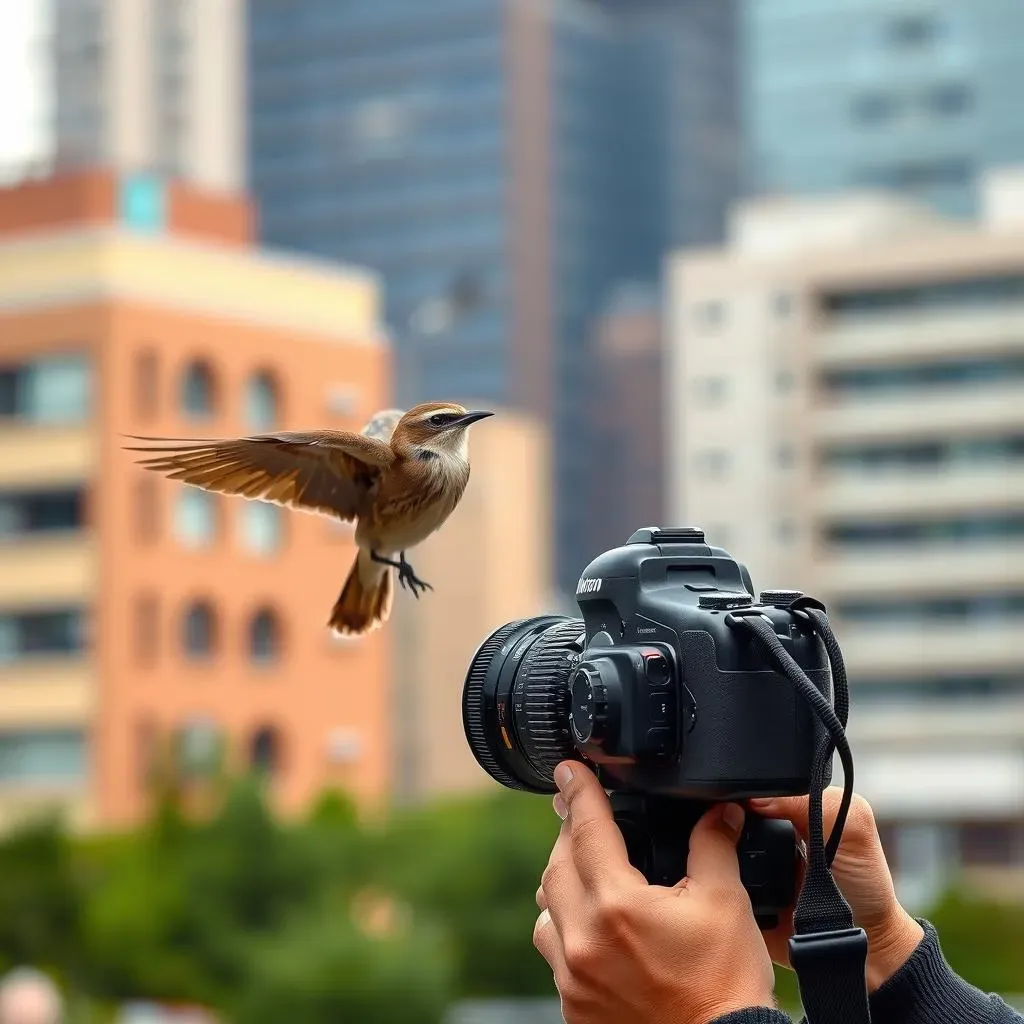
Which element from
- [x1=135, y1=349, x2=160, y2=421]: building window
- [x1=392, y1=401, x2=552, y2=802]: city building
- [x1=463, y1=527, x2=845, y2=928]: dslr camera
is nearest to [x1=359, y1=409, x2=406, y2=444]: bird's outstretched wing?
[x1=463, y1=527, x2=845, y2=928]: dslr camera

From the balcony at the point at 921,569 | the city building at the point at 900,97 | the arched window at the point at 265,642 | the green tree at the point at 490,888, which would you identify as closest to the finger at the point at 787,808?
the green tree at the point at 490,888

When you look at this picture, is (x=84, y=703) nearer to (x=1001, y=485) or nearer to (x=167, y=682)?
(x=167, y=682)

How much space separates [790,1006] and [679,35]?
→ 104 metres

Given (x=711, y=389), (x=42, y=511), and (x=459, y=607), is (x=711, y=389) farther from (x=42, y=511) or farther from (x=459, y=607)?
(x=42, y=511)

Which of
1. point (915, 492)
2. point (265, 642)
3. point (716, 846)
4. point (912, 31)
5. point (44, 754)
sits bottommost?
point (44, 754)

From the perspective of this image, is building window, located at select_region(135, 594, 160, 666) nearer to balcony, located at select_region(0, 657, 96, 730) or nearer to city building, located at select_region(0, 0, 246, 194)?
balcony, located at select_region(0, 657, 96, 730)

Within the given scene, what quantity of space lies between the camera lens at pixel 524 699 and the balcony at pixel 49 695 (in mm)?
43436

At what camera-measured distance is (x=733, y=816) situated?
2354 mm

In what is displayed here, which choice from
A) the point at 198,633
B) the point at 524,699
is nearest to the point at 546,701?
the point at 524,699

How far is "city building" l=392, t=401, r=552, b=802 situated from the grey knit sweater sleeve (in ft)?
185

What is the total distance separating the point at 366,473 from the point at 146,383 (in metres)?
38.6

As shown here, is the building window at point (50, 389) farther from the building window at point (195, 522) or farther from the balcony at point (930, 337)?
the balcony at point (930, 337)

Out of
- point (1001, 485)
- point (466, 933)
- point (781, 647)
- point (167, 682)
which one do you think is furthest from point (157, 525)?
point (781, 647)

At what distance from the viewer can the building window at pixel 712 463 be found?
61938 mm
